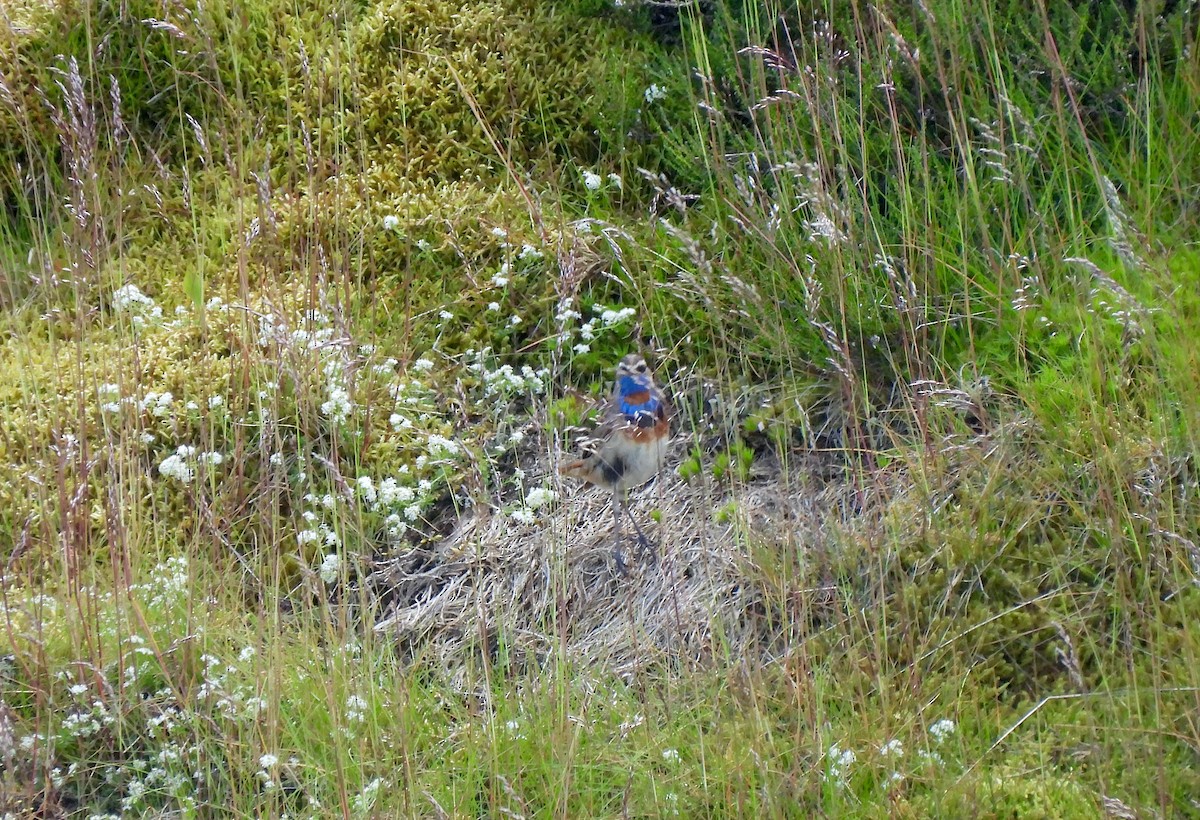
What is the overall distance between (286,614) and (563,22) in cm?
274

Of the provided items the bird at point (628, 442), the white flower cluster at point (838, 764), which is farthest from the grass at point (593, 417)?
the bird at point (628, 442)

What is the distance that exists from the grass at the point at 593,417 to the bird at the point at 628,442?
111 mm

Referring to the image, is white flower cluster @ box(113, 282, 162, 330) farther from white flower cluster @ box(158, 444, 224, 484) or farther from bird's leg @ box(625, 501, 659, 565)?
bird's leg @ box(625, 501, 659, 565)

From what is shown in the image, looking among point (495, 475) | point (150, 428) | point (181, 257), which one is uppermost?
point (181, 257)

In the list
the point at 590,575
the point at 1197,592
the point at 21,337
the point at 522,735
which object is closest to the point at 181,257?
the point at 21,337

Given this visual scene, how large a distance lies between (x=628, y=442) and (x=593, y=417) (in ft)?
0.89

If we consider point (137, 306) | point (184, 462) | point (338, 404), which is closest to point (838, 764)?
point (338, 404)

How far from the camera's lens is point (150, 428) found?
4.27m

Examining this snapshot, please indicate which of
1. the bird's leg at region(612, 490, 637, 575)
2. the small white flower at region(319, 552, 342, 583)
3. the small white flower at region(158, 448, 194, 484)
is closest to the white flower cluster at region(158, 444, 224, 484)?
the small white flower at region(158, 448, 194, 484)

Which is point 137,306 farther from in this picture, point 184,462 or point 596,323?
point 596,323

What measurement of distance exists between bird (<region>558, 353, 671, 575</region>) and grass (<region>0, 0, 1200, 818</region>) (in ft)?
0.37

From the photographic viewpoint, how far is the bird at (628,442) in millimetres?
3676

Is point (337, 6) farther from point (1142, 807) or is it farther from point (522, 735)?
point (1142, 807)

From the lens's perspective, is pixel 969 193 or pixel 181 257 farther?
pixel 181 257
